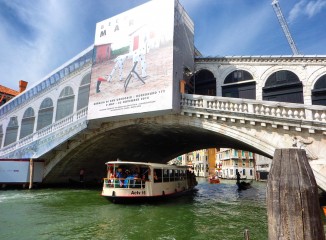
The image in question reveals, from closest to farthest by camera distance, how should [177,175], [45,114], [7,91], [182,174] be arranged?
1. [177,175]
2. [182,174]
3. [45,114]
4. [7,91]

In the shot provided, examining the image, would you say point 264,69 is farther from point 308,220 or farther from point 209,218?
point 308,220

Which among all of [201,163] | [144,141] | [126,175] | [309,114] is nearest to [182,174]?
[144,141]

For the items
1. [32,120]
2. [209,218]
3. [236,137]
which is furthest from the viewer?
[32,120]

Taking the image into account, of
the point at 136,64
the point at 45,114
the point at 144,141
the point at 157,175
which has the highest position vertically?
the point at 136,64

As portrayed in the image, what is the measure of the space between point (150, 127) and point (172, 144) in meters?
6.77

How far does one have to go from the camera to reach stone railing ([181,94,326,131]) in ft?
37.1

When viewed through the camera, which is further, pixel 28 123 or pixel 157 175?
pixel 28 123

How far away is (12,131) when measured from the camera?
1109 inches

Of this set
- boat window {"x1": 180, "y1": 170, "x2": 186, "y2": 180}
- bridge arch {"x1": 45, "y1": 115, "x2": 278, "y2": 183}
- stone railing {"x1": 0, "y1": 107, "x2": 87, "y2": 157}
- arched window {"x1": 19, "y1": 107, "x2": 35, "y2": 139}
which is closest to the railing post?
bridge arch {"x1": 45, "y1": 115, "x2": 278, "y2": 183}

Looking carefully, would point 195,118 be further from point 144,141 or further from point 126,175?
point 144,141

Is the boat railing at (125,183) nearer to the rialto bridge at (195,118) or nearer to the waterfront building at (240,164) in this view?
the rialto bridge at (195,118)

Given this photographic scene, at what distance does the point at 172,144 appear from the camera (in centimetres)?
2444

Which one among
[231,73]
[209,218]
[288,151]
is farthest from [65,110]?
[288,151]

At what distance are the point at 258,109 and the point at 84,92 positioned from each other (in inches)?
580
